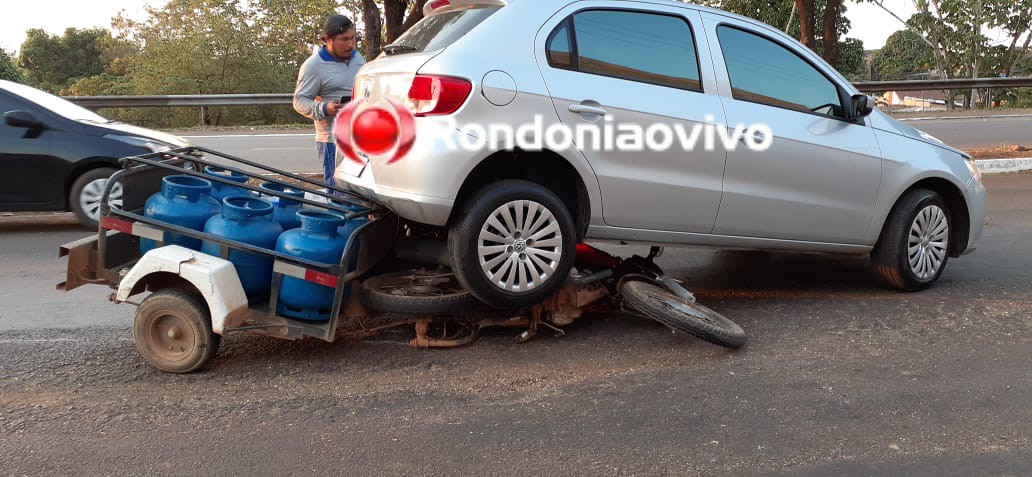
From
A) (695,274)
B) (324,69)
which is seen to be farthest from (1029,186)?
(324,69)

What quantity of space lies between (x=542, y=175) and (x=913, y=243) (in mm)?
2662

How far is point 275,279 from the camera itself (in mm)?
4043

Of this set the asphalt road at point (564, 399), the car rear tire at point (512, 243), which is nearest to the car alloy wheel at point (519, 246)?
the car rear tire at point (512, 243)

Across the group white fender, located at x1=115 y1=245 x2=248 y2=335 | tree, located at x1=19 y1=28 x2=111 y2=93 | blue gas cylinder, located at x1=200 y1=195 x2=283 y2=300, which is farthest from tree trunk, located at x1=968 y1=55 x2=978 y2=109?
tree, located at x1=19 y1=28 x2=111 y2=93

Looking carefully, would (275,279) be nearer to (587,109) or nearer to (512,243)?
(512,243)

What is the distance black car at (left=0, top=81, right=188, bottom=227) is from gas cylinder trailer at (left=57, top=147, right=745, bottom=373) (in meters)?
3.83

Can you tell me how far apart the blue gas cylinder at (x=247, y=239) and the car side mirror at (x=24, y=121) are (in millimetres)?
4736

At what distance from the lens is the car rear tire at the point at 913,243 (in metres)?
5.43

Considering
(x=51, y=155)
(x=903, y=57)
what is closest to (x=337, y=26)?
(x=51, y=155)

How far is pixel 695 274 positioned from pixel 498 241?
2.48 metres

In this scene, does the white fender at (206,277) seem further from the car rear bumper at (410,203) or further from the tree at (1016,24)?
the tree at (1016,24)

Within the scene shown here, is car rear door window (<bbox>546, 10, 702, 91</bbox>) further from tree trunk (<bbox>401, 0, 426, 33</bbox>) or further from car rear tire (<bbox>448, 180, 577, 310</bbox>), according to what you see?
tree trunk (<bbox>401, 0, 426, 33</bbox>)

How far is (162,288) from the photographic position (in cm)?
417

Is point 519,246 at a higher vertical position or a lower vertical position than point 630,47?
lower
